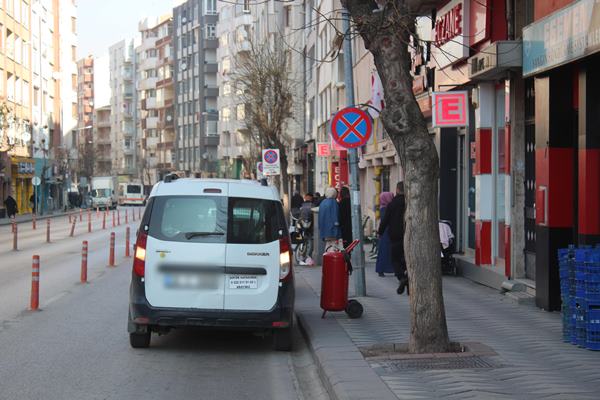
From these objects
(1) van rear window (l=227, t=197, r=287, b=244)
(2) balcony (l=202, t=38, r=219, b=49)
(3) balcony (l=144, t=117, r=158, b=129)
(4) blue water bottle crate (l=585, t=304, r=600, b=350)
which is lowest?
(4) blue water bottle crate (l=585, t=304, r=600, b=350)

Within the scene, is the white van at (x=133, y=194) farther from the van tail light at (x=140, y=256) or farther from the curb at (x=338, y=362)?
the van tail light at (x=140, y=256)

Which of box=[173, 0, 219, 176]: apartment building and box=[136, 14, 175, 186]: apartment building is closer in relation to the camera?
box=[173, 0, 219, 176]: apartment building

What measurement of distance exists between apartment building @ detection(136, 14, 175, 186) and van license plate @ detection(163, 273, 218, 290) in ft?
358

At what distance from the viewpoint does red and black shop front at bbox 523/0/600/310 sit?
11.6 m


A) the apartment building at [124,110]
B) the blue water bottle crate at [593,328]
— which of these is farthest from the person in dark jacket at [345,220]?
the apartment building at [124,110]

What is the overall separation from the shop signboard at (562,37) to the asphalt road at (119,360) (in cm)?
486

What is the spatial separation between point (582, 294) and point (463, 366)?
1.55 metres

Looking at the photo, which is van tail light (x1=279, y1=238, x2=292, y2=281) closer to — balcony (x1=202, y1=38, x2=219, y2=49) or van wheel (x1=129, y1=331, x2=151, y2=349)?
van wheel (x1=129, y1=331, x2=151, y2=349)

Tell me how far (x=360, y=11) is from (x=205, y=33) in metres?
97.4

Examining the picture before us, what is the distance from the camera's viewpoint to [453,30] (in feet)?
60.8

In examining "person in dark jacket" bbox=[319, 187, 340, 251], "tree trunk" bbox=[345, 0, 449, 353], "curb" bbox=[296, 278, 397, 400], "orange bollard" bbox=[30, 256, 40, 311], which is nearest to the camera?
"curb" bbox=[296, 278, 397, 400]

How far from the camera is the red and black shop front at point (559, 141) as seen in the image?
456 inches

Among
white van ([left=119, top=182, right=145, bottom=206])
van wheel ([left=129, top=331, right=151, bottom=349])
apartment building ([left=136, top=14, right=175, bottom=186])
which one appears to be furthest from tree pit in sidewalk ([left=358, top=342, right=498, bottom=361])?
apartment building ([left=136, top=14, right=175, bottom=186])

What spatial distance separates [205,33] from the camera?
105 meters
